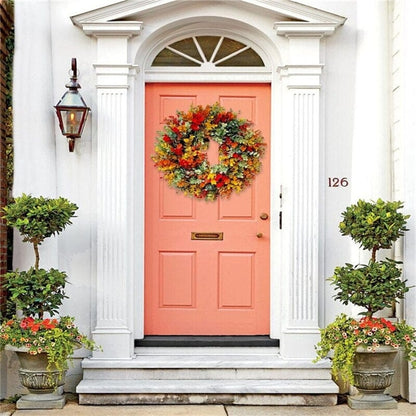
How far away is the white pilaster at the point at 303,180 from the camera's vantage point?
7.04m

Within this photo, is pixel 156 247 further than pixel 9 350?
Yes

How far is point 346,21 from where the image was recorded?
711 centimetres

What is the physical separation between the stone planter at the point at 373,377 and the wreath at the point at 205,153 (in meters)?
1.75

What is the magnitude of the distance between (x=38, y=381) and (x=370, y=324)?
2508 mm

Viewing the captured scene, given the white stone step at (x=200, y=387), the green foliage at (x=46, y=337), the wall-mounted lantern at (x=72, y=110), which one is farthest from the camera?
the wall-mounted lantern at (x=72, y=110)

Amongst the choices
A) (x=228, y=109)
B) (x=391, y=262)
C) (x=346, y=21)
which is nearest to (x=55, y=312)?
(x=228, y=109)

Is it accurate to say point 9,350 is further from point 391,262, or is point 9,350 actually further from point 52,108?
point 391,262

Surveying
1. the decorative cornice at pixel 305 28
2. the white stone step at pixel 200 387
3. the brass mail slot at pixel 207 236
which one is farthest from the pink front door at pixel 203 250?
the white stone step at pixel 200 387

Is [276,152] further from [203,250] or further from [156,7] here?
[156,7]

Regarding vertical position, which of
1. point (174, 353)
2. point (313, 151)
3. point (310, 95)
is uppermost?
point (310, 95)

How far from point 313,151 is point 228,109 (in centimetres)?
81

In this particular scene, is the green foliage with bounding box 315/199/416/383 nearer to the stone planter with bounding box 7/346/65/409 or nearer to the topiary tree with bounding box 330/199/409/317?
the topiary tree with bounding box 330/199/409/317

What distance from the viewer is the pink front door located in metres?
7.29

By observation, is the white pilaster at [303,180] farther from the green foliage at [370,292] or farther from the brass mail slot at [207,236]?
the brass mail slot at [207,236]
